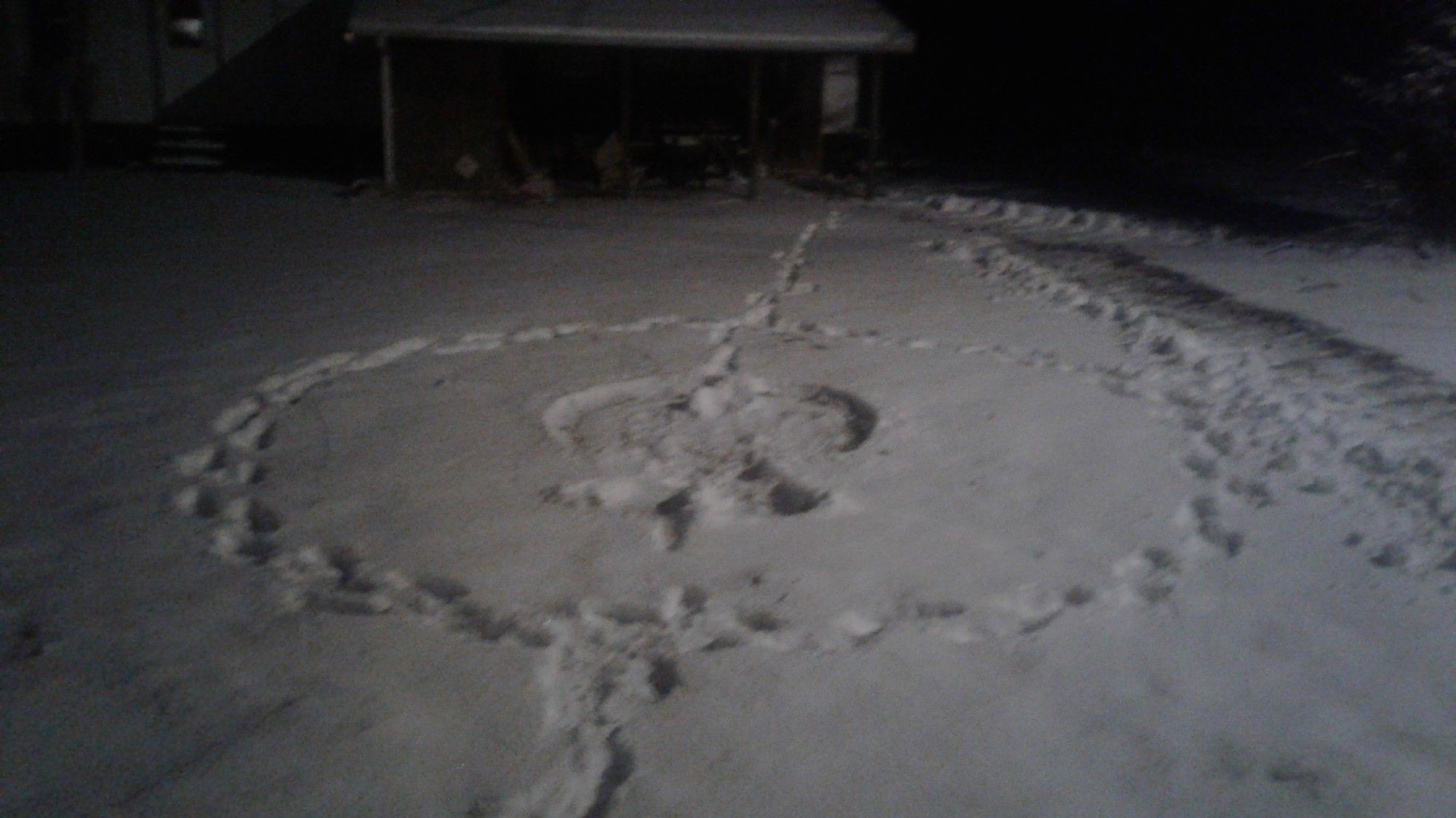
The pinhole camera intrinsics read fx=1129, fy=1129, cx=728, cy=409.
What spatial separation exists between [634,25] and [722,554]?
11440mm

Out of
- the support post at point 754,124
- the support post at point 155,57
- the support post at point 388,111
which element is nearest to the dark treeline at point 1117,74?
the support post at point 754,124

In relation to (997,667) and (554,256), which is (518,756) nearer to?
(997,667)

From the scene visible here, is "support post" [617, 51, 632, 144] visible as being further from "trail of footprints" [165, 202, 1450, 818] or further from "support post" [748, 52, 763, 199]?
"trail of footprints" [165, 202, 1450, 818]

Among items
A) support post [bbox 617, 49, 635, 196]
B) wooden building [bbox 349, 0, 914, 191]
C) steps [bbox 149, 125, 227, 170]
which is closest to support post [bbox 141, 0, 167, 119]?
steps [bbox 149, 125, 227, 170]

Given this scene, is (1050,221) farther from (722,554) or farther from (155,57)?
(155,57)

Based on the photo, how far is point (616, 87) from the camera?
56.9 feet

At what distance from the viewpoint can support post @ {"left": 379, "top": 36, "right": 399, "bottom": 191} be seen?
1424 centimetres

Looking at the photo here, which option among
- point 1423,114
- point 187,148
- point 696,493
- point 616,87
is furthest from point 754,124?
point 696,493

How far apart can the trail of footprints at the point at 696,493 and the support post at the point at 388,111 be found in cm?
793

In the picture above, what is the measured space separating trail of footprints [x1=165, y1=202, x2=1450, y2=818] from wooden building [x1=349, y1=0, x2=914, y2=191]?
24.2 ft

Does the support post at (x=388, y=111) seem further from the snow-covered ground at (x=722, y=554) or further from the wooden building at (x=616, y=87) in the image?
Answer: the snow-covered ground at (x=722, y=554)

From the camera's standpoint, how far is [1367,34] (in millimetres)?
18594

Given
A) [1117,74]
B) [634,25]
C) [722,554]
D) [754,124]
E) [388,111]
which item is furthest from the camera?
[1117,74]

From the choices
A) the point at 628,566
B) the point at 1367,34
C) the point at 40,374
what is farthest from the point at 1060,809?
→ the point at 1367,34
